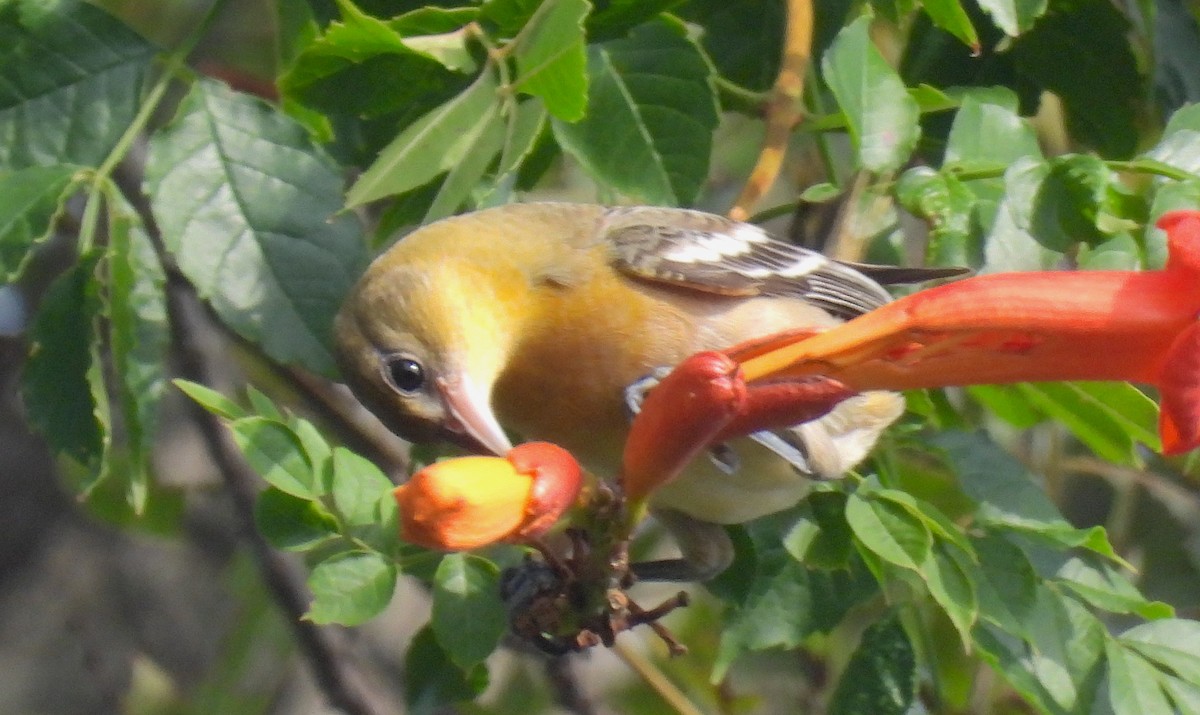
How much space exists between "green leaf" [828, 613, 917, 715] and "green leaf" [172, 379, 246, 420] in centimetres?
130

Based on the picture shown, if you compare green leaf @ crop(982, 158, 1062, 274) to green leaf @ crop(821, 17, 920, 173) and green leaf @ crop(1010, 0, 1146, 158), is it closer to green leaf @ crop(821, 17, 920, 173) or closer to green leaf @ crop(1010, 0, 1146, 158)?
green leaf @ crop(821, 17, 920, 173)

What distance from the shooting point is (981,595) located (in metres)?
2.55

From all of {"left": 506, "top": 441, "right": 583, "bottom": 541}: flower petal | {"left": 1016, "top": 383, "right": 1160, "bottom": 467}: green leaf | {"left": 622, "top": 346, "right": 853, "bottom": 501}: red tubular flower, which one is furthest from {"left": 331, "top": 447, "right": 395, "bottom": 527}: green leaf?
{"left": 1016, "top": 383, "right": 1160, "bottom": 467}: green leaf

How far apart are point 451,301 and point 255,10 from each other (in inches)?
84.1

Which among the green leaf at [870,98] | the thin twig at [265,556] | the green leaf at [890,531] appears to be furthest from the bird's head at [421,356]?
the thin twig at [265,556]

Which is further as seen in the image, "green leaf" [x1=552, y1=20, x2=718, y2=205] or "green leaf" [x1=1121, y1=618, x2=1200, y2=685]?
"green leaf" [x1=552, y1=20, x2=718, y2=205]

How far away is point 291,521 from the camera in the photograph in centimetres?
214

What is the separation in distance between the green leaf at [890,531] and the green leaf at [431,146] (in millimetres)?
939

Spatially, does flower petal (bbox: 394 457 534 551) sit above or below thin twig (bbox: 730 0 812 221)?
above

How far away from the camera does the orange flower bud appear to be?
1.64 meters

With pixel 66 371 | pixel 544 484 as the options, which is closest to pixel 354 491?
pixel 544 484

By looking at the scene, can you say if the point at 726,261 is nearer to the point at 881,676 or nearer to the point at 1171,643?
the point at 881,676

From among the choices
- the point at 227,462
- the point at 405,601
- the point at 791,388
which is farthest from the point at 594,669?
Answer: the point at 791,388

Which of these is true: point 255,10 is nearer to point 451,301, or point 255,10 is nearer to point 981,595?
point 451,301
